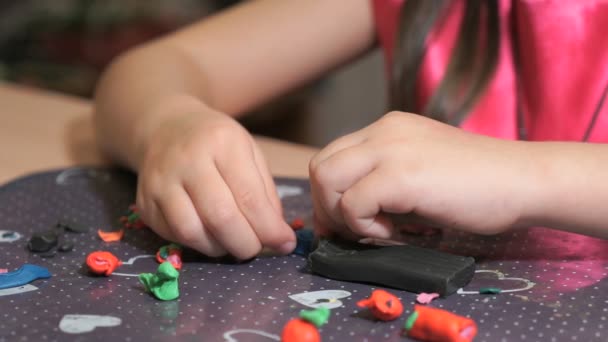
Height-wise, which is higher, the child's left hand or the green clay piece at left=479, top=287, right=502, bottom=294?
the child's left hand

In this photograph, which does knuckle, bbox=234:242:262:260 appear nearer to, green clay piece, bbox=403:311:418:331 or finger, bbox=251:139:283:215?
finger, bbox=251:139:283:215

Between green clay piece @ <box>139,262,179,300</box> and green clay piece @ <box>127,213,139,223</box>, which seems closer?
green clay piece @ <box>139,262,179,300</box>

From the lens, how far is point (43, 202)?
2.24 ft

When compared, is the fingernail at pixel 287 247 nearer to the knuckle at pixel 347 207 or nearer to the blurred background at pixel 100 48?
the knuckle at pixel 347 207

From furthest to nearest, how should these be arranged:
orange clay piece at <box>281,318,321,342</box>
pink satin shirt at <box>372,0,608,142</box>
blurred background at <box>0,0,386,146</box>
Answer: blurred background at <box>0,0,386,146</box>
pink satin shirt at <box>372,0,608,142</box>
orange clay piece at <box>281,318,321,342</box>

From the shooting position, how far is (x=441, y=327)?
0.41 m

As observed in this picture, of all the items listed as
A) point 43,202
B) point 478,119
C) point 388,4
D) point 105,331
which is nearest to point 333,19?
point 388,4

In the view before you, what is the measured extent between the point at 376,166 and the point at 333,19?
1.40 feet

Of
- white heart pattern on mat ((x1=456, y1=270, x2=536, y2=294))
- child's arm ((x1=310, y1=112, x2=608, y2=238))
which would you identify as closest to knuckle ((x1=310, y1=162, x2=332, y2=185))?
child's arm ((x1=310, y1=112, x2=608, y2=238))

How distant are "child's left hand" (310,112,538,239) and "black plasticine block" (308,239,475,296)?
0.02 meters

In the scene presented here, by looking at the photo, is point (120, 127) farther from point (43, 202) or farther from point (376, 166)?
point (376, 166)

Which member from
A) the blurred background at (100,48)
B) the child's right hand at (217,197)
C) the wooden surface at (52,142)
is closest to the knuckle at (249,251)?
the child's right hand at (217,197)

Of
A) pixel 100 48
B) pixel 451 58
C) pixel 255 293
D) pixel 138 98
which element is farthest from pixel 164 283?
pixel 100 48

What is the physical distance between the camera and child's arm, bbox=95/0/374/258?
547 mm
